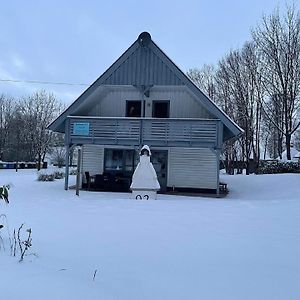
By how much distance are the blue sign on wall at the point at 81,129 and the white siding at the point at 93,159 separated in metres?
2.26

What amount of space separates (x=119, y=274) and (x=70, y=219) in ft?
11.5

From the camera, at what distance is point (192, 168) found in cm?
1931

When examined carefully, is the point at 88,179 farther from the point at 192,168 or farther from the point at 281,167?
the point at 281,167

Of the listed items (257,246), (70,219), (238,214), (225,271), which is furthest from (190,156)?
(225,271)

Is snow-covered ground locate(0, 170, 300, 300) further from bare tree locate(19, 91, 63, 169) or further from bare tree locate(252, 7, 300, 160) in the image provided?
bare tree locate(19, 91, 63, 169)

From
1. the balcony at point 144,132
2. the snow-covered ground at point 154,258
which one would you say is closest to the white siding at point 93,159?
the balcony at point 144,132

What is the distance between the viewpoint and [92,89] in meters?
18.3

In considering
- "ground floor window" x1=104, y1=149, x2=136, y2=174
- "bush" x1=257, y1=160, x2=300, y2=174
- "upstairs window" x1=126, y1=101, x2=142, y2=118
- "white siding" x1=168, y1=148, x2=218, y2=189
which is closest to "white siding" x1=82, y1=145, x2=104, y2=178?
"ground floor window" x1=104, y1=149, x2=136, y2=174

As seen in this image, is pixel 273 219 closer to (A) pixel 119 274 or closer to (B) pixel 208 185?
(A) pixel 119 274

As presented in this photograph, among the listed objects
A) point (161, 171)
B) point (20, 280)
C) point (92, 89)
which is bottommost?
point (20, 280)

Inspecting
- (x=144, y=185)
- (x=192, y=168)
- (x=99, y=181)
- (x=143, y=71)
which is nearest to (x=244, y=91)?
(x=192, y=168)

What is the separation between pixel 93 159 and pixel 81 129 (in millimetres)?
2657

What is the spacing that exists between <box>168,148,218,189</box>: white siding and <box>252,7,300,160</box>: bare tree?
13647mm

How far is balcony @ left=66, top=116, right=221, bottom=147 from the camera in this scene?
56.5ft
